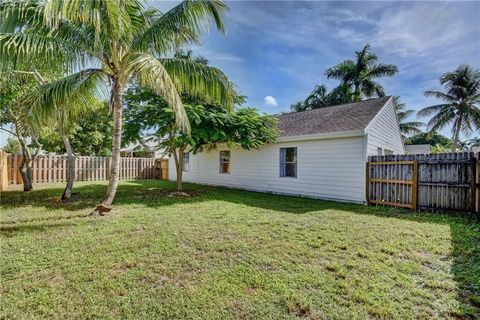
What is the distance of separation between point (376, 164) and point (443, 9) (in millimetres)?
4893

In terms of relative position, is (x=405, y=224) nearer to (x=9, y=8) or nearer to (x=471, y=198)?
(x=471, y=198)

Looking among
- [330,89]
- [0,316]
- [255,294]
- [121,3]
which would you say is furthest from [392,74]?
[0,316]

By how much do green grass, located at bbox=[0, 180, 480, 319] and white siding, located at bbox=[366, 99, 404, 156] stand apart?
3.67m

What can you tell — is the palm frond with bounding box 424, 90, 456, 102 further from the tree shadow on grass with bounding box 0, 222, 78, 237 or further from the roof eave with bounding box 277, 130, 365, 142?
the tree shadow on grass with bounding box 0, 222, 78, 237

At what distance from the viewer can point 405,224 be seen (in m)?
6.18

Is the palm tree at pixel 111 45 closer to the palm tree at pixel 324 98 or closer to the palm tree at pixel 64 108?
the palm tree at pixel 64 108

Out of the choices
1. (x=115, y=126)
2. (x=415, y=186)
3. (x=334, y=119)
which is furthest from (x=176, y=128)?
(x=415, y=186)

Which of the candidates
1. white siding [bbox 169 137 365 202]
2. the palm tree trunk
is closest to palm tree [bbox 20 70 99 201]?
white siding [bbox 169 137 365 202]

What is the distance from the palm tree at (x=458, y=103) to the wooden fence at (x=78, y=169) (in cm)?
2380

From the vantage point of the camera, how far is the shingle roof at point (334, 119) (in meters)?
9.75

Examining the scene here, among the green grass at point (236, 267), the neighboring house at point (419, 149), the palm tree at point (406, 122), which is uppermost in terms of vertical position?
the palm tree at point (406, 122)

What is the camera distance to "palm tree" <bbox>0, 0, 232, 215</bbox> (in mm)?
5172

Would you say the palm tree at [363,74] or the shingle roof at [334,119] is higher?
the palm tree at [363,74]

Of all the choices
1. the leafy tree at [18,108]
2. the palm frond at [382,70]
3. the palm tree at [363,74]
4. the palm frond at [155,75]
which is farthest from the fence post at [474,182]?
the palm frond at [382,70]
